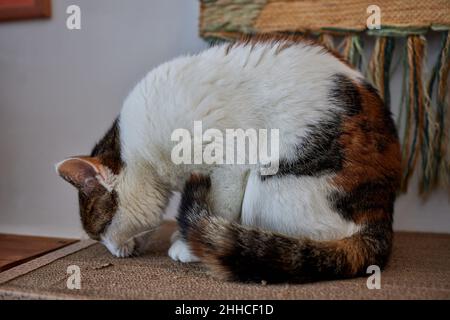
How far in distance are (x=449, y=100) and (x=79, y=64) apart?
1.55 m

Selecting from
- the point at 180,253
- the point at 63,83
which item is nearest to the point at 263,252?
the point at 180,253

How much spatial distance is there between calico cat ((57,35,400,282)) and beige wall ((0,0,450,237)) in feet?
2.15

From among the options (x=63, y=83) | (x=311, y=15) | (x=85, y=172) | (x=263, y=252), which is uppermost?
(x=311, y=15)

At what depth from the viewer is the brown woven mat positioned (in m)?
0.75

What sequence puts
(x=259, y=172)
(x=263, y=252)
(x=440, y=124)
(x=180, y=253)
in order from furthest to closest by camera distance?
(x=440, y=124) < (x=180, y=253) < (x=259, y=172) < (x=263, y=252)

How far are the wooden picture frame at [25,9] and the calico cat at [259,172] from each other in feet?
3.13

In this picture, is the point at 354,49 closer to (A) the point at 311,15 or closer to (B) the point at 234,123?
(A) the point at 311,15

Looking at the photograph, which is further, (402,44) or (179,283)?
(402,44)

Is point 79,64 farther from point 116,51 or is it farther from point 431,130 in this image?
point 431,130

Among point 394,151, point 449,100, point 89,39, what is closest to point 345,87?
point 394,151

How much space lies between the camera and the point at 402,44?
1.50 m

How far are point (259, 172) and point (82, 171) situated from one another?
0.48 metres

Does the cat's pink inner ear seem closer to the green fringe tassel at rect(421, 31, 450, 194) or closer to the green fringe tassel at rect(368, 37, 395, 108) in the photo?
the green fringe tassel at rect(368, 37, 395, 108)

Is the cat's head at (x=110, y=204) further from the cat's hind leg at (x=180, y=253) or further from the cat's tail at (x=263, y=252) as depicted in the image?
the cat's tail at (x=263, y=252)
